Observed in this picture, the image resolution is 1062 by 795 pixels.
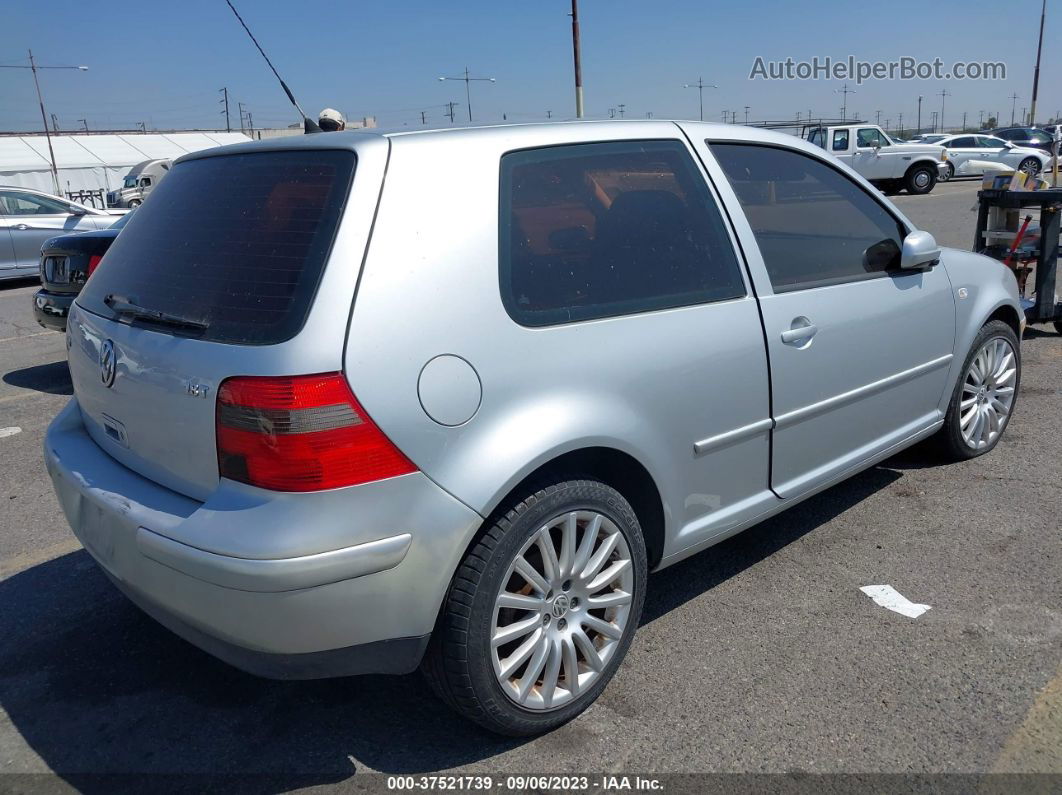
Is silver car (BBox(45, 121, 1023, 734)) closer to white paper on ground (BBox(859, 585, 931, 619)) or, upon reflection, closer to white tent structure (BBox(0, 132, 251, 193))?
white paper on ground (BBox(859, 585, 931, 619))

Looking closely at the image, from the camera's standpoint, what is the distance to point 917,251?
366 cm

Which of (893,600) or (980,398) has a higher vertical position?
(980,398)

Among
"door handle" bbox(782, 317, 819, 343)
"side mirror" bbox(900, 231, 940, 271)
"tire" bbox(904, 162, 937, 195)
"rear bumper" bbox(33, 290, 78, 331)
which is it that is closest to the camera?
"door handle" bbox(782, 317, 819, 343)

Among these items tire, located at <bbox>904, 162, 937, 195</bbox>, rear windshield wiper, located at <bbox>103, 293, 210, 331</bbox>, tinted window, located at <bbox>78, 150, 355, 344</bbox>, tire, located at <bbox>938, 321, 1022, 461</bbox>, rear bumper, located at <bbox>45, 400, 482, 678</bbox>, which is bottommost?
tire, located at <bbox>904, 162, 937, 195</bbox>

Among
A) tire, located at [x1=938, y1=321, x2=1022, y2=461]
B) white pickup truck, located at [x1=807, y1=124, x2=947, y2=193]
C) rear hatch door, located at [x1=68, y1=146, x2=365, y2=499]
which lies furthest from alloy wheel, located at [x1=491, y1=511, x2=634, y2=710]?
white pickup truck, located at [x1=807, y1=124, x2=947, y2=193]

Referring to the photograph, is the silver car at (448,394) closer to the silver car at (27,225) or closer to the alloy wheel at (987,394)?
the alloy wheel at (987,394)

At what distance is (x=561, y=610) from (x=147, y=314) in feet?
4.74

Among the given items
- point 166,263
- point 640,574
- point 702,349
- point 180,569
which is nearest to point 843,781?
point 640,574

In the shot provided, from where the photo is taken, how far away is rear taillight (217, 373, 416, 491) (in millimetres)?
2117

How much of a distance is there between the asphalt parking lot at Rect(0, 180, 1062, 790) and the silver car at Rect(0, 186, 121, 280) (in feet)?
34.1

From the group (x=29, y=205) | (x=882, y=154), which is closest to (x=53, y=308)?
(x=29, y=205)

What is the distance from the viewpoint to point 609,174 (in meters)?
2.89

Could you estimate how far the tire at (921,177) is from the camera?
982 inches

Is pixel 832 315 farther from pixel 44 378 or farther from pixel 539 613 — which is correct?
pixel 44 378
